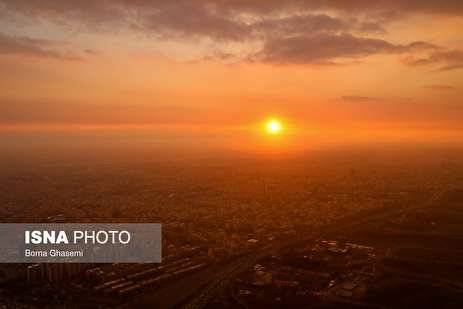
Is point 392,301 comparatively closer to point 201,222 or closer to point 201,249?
point 201,249

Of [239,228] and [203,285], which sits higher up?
[239,228]

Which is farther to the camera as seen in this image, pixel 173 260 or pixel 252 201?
pixel 252 201

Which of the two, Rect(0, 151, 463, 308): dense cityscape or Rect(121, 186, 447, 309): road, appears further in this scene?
Rect(0, 151, 463, 308): dense cityscape

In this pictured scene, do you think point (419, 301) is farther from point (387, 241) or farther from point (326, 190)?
point (326, 190)

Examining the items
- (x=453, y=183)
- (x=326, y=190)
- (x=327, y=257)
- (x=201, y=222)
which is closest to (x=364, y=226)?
(x=327, y=257)

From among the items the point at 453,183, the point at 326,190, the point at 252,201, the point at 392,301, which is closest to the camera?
the point at 392,301

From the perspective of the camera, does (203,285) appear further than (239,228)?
No

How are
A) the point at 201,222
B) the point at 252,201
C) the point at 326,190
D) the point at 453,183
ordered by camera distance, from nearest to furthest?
the point at 201,222
the point at 252,201
the point at 326,190
the point at 453,183

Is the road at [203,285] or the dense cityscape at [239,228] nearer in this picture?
the road at [203,285]

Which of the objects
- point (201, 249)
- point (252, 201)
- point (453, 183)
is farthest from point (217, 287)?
point (453, 183)
